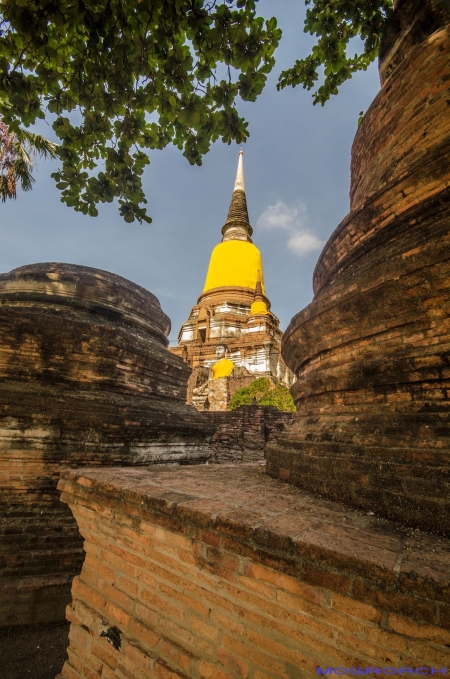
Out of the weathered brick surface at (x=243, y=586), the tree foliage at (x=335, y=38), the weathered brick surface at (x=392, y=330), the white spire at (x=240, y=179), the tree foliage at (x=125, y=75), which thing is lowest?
the weathered brick surface at (x=243, y=586)

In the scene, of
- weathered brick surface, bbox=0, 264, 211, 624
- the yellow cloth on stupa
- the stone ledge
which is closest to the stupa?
the yellow cloth on stupa

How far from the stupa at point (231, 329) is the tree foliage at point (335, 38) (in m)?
12.4

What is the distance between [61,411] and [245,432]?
21.5ft

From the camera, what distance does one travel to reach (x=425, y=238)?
2312 mm

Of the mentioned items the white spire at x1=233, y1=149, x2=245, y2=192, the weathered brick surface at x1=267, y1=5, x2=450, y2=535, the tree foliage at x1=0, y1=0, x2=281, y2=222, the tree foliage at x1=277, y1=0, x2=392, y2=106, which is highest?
the white spire at x1=233, y1=149, x2=245, y2=192

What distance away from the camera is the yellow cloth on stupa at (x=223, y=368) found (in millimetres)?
17000

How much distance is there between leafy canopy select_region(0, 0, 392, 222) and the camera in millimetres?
2244

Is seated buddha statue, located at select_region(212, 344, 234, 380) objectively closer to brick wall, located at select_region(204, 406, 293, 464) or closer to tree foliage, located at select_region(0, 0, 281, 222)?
brick wall, located at select_region(204, 406, 293, 464)

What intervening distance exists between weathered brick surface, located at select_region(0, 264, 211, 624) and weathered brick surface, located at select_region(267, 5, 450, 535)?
2243 mm

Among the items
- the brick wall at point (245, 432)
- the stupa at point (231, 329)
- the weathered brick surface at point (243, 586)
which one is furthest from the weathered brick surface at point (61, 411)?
the stupa at point (231, 329)

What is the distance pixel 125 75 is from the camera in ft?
8.88

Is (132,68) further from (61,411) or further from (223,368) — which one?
(223,368)

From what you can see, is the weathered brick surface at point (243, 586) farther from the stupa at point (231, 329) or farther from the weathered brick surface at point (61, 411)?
the stupa at point (231, 329)

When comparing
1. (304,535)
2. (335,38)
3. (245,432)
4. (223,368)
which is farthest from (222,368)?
(304,535)
